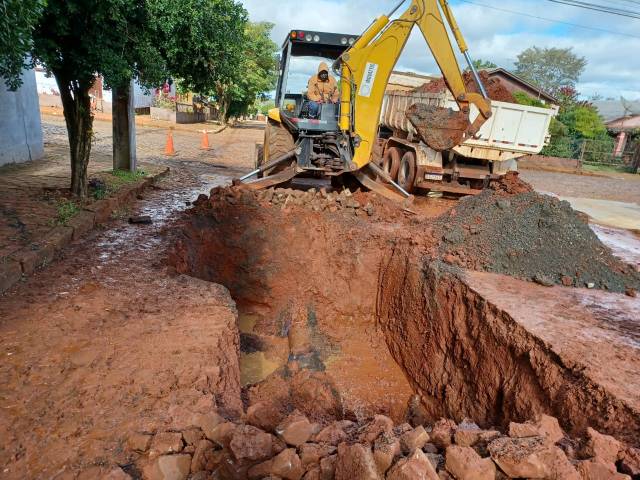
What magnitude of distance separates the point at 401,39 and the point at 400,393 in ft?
17.4

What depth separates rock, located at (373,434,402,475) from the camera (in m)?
2.00

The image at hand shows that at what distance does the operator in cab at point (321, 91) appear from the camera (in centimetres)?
750

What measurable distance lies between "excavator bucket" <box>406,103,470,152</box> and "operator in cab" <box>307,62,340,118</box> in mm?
1639

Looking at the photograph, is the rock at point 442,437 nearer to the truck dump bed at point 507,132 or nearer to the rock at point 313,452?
the rock at point 313,452

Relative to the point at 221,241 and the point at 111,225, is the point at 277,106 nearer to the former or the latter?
the point at 221,241

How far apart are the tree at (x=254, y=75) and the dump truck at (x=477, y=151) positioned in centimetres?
1966

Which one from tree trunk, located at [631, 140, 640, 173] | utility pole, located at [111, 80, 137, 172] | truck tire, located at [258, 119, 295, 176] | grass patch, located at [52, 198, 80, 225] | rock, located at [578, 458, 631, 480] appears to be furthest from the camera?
tree trunk, located at [631, 140, 640, 173]

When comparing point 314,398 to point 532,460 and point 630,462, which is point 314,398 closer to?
point 532,460

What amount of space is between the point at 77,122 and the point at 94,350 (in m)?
4.40

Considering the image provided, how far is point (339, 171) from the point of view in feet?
24.0

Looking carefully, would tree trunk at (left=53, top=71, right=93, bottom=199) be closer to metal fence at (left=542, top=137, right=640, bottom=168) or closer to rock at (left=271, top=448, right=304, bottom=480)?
rock at (left=271, top=448, right=304, bottom=480)

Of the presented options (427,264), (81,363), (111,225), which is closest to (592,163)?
(427,264)

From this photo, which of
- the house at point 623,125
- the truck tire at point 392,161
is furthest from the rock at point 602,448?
the house at point 623,125

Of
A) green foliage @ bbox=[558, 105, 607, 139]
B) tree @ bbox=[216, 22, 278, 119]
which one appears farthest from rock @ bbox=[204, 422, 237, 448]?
green foliage @ bbox=[558, 105, 607, 139]
